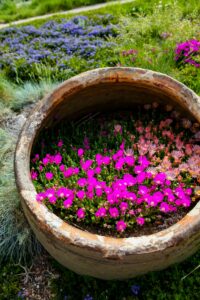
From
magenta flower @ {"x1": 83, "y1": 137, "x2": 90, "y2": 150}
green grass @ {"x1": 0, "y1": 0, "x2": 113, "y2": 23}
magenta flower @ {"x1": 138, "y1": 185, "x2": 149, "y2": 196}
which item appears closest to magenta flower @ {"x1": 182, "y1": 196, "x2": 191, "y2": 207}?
magenta flower @ {"x1": 138, "y1": 185, "x2": 149, "y2": 196}

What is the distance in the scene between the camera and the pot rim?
2.46 meters

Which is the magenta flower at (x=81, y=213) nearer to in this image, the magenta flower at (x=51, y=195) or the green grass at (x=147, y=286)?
the magenta flower at (x=51, y=195)

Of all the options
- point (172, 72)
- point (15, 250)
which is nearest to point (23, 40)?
point (172, 72)

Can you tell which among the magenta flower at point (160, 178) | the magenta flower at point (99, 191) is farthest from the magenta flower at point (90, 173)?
the magenta flower at point (160, 178)

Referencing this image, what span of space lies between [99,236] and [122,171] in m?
0.86

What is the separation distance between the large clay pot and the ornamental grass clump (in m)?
0.16

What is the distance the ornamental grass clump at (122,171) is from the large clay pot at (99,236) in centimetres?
16

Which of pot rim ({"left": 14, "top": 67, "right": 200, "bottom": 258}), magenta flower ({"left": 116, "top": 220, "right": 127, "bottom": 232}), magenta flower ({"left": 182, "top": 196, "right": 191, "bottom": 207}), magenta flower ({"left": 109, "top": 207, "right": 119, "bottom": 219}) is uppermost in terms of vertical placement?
pot rim ({"left": 14, "top": 67, "right": 200, "bottom": 258})

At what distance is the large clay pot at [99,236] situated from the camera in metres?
2.47

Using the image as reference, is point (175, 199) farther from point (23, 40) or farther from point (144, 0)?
point (144, 0)

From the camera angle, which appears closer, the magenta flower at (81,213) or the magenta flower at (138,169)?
the magenta flower at (81,213)

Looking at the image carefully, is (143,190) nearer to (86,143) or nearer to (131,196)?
(131,196)

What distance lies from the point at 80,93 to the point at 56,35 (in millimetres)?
2689

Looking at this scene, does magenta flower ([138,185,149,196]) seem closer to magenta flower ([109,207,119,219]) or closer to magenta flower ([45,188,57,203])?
magenta flower ([109,207,119,219])
